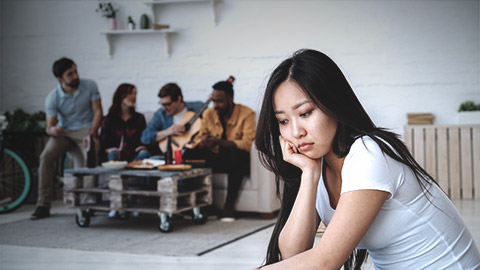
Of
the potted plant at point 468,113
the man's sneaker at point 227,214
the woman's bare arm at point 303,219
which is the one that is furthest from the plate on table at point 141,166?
the potted plant at point 468,113

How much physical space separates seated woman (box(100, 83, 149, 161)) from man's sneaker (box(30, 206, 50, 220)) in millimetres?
626

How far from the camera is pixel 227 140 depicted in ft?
14.7

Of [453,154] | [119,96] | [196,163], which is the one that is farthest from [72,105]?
[453,154]

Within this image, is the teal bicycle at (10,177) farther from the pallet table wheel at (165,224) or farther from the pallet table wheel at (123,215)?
the pallet table wheel at (165,224)

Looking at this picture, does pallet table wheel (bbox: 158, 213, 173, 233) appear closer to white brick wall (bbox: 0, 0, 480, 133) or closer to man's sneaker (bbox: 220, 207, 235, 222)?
man's sneaker (bbox: 220, 207, 235, 222)

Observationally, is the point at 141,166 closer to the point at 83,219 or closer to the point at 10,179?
→ the point at 83,219

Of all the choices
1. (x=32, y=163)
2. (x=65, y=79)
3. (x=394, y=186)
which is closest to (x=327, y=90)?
(x=394, y=186)

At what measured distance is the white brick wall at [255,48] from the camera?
5.35m

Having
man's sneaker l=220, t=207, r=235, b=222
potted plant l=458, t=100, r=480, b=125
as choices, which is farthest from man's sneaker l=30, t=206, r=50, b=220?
potted plant l=458, t=100, r=480, b=125

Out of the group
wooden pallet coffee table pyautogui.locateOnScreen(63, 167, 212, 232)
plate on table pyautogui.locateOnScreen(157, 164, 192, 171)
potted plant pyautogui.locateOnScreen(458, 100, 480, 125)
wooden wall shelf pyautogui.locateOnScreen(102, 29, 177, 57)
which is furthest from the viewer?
wooden wall shelf pyautogui.locateOnScreen(102, 29, 177, 57)

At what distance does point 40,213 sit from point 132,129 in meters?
1.03

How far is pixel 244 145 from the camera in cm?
443

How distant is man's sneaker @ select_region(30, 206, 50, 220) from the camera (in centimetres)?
446

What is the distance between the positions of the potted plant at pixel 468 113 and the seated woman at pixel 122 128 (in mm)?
2935
